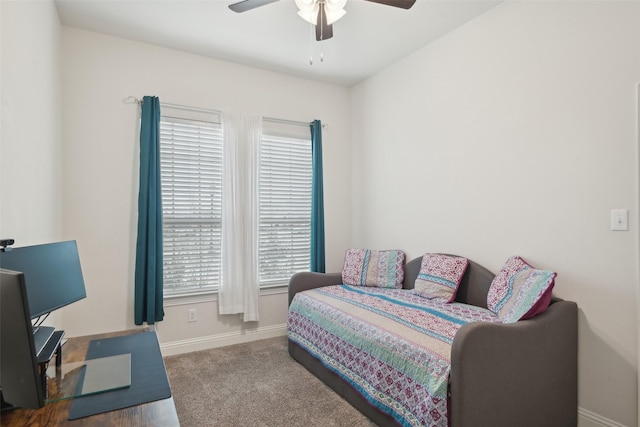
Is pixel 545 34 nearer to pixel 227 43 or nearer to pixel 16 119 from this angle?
pixel 227 43

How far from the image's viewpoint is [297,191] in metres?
4.05

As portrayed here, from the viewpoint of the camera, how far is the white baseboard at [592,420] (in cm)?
209

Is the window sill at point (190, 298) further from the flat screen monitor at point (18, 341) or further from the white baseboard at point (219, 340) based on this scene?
the flat screen monitor at point (18, 341)

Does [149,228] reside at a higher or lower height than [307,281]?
higher

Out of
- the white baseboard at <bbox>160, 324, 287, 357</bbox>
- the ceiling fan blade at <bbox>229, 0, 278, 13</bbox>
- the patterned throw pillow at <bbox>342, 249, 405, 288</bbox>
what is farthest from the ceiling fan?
the white baseboard at <bbox>160, 324, 287, 357</bbox>

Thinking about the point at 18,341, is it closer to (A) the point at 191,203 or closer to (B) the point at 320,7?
(B) the point at 320,7

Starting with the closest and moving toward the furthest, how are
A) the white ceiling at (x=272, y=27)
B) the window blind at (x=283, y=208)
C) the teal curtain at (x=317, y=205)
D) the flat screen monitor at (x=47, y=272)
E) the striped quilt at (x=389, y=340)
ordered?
the flat screen monitor at (x=47, y=272) < the striped quilt at (x=389, y=340) < the white ceiling at (x=272, y=27) < the window blind at (x=283, y=208) < the teal curtain at (x=317, y=205)

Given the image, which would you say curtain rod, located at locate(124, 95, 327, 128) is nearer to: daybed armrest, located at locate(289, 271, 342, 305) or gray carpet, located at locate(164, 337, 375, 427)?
daybed armrest, located at locate(289, 271, 342, 305)

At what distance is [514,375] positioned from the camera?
1841 millimetres

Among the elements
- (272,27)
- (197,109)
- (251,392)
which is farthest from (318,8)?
(251,392)

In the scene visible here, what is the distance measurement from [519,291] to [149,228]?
9.32 feet

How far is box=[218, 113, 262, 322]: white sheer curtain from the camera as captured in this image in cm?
358

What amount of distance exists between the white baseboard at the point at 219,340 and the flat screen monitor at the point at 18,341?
2661mm

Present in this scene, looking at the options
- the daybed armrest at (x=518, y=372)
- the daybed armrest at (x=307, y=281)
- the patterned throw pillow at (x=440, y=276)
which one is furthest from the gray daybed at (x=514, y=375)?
the daybed armrest at (x=307, y=281)
